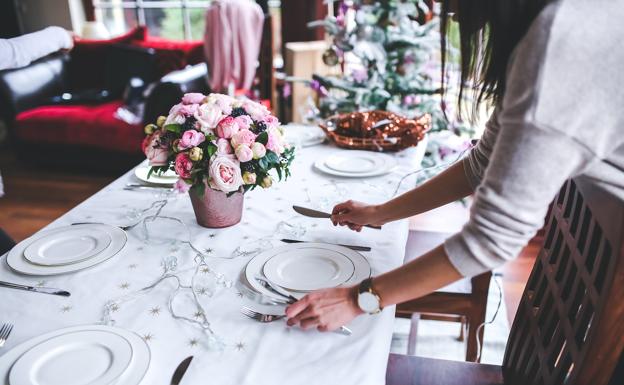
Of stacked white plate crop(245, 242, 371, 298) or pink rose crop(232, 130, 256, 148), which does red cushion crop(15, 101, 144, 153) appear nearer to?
pink rose crop(232, 130, 256, 148)

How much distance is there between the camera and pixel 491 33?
72 cm

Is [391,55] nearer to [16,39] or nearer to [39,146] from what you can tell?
[16,39]

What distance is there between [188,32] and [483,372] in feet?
15.5

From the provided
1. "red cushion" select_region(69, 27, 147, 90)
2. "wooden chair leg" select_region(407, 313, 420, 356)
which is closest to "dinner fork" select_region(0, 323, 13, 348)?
"wooden chair leg" select_region(407, 313, 420, 356)

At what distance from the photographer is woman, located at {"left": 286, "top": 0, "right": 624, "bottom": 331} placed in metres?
0.57

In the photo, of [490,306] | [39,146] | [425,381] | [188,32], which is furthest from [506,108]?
[188,32]

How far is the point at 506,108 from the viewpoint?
63 cm

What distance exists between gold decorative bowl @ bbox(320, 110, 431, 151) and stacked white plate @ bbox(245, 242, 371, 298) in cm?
67

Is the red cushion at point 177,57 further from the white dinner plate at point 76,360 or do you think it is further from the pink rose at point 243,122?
the white dinner plate at point 76,360

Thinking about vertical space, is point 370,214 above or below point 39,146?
above

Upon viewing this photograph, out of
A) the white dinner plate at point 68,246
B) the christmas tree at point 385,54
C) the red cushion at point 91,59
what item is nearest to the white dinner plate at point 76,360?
the white dinner plate at point 68,246

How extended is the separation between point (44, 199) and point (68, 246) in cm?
268

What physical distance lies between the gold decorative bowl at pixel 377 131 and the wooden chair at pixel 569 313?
1.97 feet

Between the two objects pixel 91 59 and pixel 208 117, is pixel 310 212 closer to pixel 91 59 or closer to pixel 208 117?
pixel 208 117
